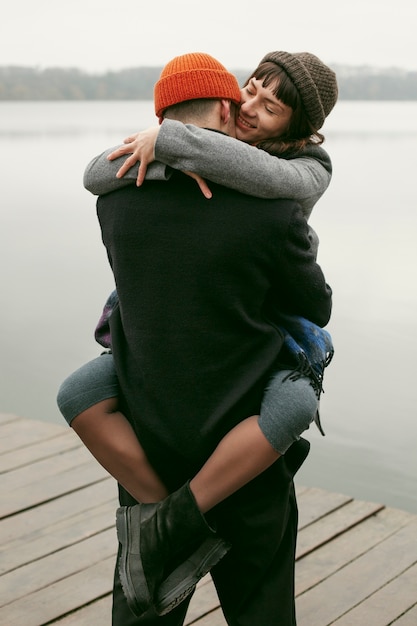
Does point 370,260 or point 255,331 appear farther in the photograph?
point 370,260

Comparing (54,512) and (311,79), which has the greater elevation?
(311,79)

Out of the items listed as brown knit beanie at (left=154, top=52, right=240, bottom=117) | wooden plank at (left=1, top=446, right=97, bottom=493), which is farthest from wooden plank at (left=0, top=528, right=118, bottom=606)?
brown knit beanie at (left=154, top=52, right=240, bottom=117)

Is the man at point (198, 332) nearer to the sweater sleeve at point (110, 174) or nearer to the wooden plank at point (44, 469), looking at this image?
the sweater sleeve at point (110, 174)

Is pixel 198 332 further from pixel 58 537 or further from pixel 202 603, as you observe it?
pixel 58 537

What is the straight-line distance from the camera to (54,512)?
2.76m

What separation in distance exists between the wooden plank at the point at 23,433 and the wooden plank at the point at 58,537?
0.60m

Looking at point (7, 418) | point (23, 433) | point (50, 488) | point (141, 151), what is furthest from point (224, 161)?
point (7, 418)

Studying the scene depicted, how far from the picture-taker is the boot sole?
62.2 inches

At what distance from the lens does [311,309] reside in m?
1.59

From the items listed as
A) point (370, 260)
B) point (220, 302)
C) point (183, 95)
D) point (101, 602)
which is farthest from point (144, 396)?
point (370, 260)

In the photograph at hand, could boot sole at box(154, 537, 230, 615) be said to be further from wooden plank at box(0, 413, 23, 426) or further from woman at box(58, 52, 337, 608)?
wooden plank at box(0, 413, 23, 426)

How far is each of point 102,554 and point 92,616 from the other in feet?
1.00

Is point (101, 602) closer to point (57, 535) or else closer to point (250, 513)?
point (57, 535)

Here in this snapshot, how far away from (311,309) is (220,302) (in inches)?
7.0
